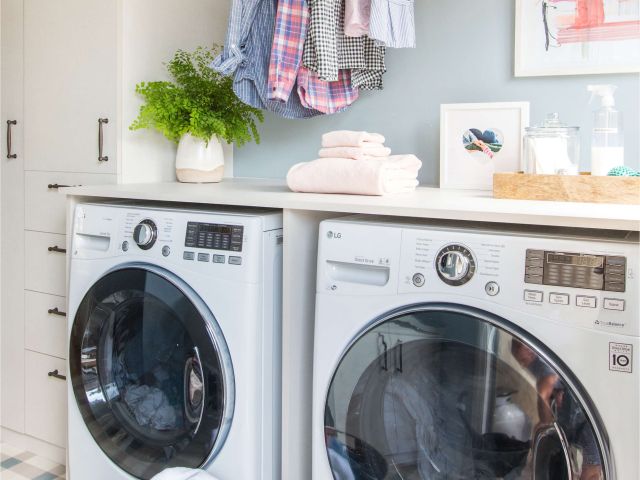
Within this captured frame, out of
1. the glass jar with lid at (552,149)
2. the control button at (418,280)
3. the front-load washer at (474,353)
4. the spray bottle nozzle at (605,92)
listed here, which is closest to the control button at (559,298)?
the front-load washer at (474,353)

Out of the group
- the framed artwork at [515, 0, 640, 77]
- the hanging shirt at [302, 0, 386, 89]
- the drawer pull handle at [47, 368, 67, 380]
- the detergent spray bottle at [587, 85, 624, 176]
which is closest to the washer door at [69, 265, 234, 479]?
the drawer pull handle at [47, 368, 67, 380]

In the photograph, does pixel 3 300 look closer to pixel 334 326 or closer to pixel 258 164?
pixel 258 164

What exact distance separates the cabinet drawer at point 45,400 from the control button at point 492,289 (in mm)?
1612

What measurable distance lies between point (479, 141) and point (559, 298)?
2.68ft

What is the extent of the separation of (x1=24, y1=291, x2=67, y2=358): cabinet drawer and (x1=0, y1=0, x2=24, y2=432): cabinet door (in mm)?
48

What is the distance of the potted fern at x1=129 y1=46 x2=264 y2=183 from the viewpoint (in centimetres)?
213

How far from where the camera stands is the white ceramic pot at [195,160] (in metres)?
2.24

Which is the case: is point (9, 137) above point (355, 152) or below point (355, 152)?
above

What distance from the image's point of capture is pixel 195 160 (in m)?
2.24

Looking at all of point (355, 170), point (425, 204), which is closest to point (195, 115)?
point (355, 170)

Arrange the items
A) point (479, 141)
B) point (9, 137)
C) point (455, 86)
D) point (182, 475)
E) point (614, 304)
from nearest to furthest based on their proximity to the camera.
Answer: point (614, 304), point (182, 475), point (479, 141), point (455, 86), point (9, 137)

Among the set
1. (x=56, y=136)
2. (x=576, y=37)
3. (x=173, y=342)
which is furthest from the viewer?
(x=56, y=136)

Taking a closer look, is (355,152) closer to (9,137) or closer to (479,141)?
(479,141)

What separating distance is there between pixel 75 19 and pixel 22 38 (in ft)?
0.92
